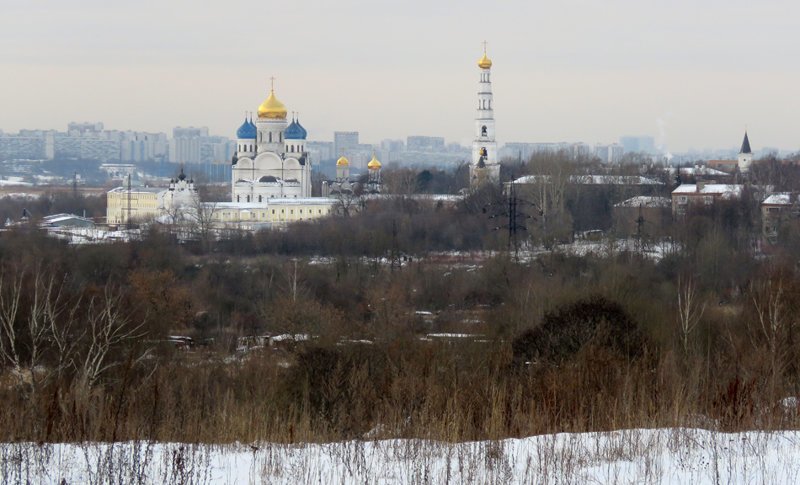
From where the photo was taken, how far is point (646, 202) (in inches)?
1549

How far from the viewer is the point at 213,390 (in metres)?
11.4

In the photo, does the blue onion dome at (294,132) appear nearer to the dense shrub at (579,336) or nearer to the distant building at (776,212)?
the distant building at (776,212)

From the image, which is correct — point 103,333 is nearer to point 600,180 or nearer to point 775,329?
point 775,329

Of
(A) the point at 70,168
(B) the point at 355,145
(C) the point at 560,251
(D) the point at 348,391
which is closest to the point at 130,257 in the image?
(C) the point at 560,251

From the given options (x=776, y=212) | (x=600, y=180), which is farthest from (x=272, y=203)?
(x=776, y=212)

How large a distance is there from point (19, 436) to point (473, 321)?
42.0ft

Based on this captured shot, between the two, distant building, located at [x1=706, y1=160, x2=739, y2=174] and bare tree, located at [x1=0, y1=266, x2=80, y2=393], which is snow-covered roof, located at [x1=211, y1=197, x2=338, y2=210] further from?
bare tree, located at [x1=0, y1=266, x2=80, y2=393]

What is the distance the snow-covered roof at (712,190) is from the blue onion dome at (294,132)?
13.8 m

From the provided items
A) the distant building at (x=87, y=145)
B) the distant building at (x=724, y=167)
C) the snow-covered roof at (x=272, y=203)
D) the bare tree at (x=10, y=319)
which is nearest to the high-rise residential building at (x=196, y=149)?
the distant building at (x=87, y=145)

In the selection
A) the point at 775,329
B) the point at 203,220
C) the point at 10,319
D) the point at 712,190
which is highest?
the point at 712,190

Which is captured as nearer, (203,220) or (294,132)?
(203,220)

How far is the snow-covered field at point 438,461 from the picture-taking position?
235 inches

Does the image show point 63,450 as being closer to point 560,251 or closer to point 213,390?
point 213,390

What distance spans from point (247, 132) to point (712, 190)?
55.0 ft
